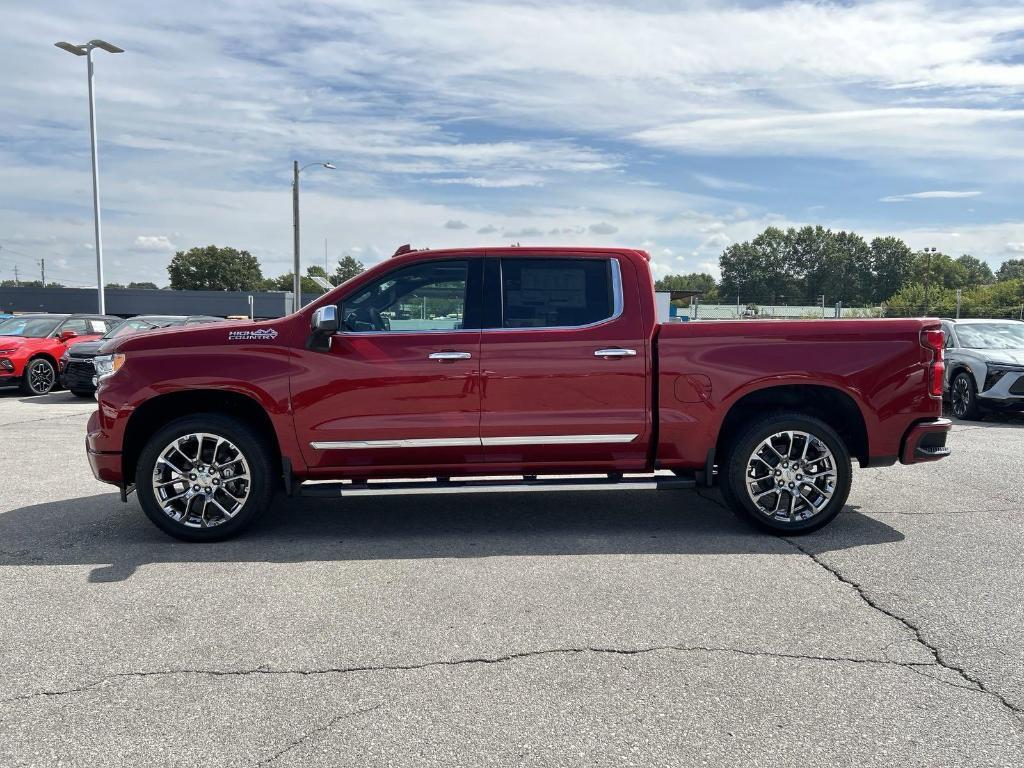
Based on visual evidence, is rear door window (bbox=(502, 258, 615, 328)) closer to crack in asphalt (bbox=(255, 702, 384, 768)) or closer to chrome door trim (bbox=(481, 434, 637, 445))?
chrome door trim (bbox=(481, 434, 637, 445))

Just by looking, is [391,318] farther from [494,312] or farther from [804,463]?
[804,463]

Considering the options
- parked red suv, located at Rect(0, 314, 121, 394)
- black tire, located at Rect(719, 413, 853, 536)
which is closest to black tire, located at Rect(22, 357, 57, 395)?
parked red suv, located at Rect(0, 314, 121, 394)

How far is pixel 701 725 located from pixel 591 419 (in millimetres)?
2690

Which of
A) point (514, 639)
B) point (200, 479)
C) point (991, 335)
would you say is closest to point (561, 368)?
point (514, 639)

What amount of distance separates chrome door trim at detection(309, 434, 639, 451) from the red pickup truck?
10mm

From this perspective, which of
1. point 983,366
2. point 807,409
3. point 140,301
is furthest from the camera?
point 140,301

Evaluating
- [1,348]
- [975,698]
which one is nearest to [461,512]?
[975,698]

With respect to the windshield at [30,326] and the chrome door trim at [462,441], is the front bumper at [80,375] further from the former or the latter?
the chrome door trim at [462,441]

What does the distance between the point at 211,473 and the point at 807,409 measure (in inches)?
163

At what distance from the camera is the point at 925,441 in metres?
5.70

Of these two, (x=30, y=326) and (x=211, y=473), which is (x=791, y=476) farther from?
(x=30, y=326)

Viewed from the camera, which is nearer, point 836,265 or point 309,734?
point 309,734

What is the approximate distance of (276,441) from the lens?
5648mm

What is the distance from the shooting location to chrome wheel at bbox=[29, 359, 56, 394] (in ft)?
50.7
